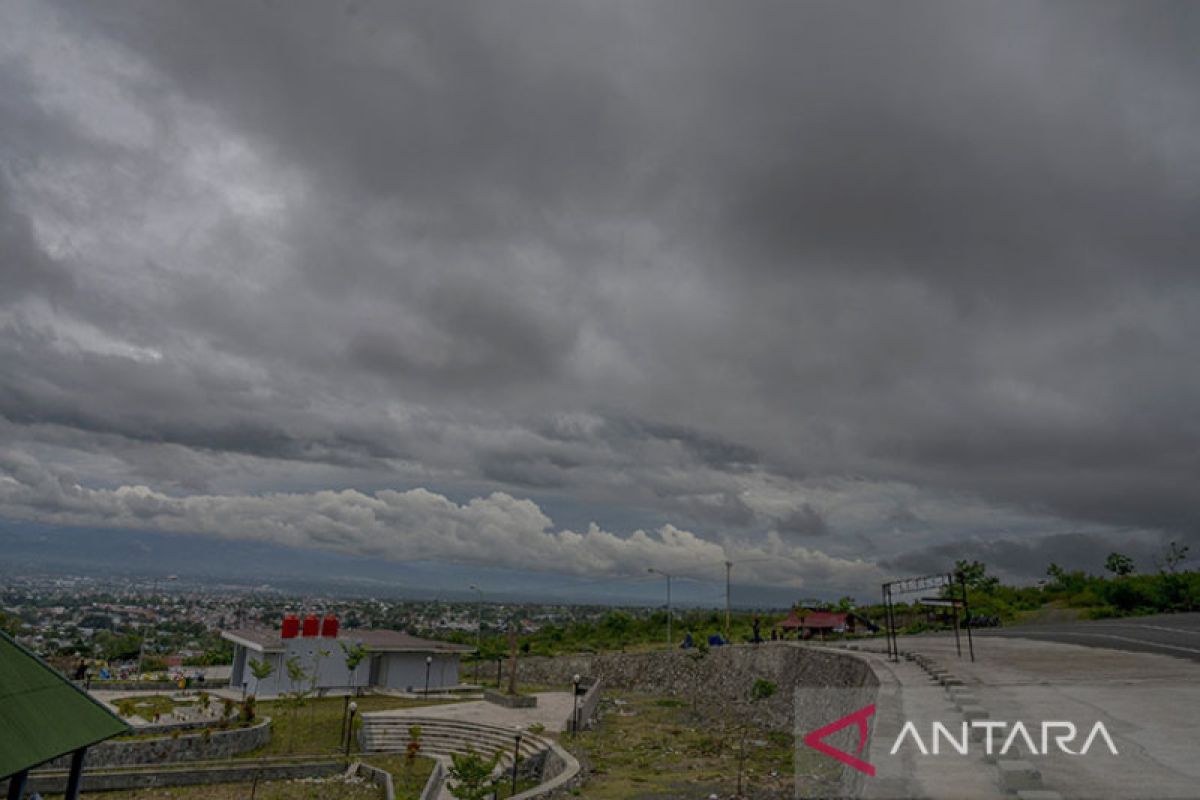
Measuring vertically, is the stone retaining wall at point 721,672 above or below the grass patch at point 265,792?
above

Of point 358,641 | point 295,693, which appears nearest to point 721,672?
point 295,693

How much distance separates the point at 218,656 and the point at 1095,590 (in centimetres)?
7893

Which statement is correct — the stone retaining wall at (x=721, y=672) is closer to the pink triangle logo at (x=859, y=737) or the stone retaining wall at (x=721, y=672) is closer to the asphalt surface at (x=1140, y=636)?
the pink triangle logo at (x=859, y=737)

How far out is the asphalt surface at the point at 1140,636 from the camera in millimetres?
27223

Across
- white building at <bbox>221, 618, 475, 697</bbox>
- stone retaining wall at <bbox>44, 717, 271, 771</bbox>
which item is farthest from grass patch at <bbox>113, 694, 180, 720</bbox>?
white building at <bbox>221, 618, 475, 697</bbox>

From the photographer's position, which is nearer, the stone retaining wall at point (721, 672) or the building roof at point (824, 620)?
the stone retaining wall at point (721, 672)

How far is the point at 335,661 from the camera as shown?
50719 mm

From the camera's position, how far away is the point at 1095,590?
2425 inches

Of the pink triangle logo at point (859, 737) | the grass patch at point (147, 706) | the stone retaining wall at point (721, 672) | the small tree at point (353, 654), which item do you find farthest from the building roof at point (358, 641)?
the pink triangle logo at point (859, 737)

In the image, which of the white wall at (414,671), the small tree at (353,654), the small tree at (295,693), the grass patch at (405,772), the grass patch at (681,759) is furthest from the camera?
the white wall at (414,671)

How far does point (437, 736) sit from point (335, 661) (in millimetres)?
17627

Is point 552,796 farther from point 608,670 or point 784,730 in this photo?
point 608,670

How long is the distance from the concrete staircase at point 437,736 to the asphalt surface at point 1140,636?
2507 cm

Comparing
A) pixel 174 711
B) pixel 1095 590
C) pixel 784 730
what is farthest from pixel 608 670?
pixel 1095 590
